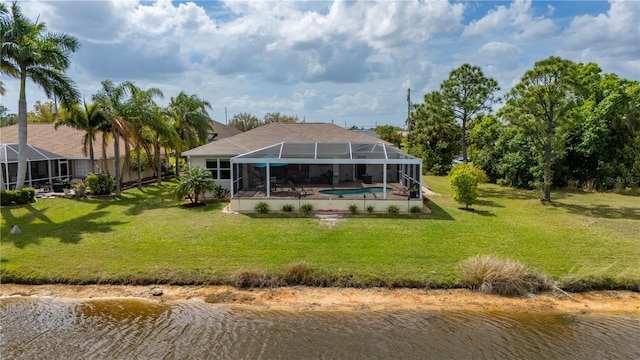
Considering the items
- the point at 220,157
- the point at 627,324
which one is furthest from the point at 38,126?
the point at 627,324

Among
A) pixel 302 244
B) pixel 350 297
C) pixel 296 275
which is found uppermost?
pixel 302 244

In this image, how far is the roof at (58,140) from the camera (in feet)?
84.3

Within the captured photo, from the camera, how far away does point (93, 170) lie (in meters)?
25.3

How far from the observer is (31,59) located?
1847 cm

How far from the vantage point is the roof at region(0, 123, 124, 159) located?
25.7 meters

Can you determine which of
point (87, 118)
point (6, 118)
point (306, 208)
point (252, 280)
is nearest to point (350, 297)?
point (252, 280)

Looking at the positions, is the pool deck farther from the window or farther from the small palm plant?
the window

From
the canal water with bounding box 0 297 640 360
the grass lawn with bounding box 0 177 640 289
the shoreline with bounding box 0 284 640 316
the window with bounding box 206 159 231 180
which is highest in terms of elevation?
the window with bounding box 206 159 231 180

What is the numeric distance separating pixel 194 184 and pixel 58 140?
15.0 metres

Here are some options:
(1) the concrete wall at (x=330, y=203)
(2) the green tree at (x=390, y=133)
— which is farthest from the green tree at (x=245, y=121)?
(1) the concrete wall at (x=330, y=203)

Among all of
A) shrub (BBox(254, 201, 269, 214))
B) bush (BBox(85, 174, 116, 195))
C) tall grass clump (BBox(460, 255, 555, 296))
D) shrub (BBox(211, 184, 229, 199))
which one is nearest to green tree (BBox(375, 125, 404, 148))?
shrub (BBox(211, 184, 229, 199))

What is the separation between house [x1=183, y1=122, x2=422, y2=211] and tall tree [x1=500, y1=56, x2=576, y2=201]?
6.18 metres

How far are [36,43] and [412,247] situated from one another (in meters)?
18.8

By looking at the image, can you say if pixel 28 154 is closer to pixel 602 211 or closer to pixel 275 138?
pixel 275 138
